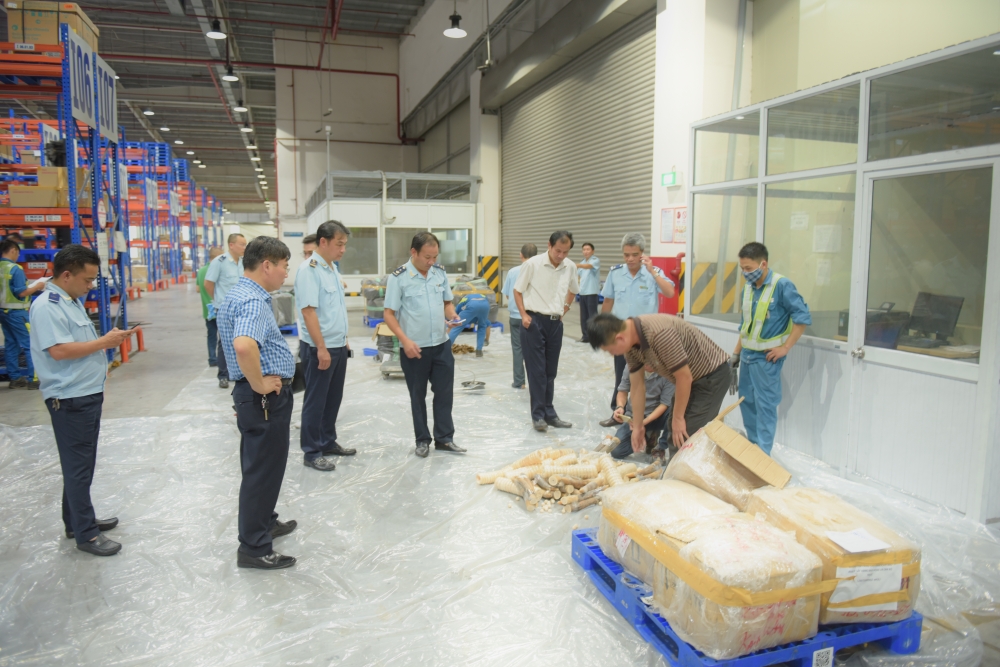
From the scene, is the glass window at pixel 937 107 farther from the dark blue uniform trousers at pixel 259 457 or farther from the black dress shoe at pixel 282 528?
the black dress shoe at pixel 282 528

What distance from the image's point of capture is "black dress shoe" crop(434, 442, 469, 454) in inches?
192

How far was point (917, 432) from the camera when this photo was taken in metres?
3.86

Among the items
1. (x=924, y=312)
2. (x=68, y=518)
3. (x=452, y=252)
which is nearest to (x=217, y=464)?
(x=68, y=518)

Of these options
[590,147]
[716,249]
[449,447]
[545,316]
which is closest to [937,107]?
[716,249]

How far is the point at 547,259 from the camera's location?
18.1ft

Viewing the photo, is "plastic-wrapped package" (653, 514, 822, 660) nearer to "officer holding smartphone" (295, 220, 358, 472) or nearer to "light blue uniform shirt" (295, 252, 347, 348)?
"officer holding smartphone" (295, 220, 358, 472)

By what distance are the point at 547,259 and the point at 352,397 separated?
8.40 ft

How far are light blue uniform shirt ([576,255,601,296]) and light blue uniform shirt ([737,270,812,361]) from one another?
5.01 metres

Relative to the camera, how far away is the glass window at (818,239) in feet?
15.5

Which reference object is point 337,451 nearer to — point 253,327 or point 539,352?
point 539,352

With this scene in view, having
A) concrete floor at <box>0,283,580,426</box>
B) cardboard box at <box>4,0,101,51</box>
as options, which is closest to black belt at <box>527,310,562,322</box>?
concrete floor at <box>0,283,580,426</box>

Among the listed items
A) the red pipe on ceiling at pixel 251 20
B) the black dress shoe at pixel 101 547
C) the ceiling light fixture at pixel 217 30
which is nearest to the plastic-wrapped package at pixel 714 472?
the black dress shoe at pixel 101 547

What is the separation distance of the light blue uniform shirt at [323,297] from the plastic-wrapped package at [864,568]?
318 cm

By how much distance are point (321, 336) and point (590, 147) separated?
6.92 meters
